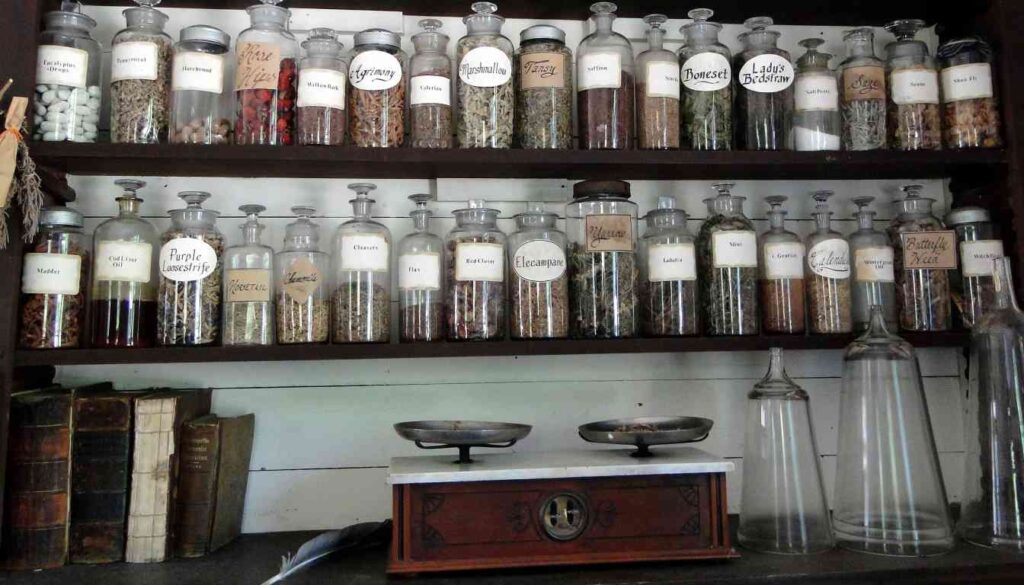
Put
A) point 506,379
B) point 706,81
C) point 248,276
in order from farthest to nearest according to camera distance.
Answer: point 506,379, point 706,81, point 248,276

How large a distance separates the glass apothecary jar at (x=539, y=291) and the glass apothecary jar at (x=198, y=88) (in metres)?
0.56

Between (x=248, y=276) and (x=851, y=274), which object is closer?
(x=248, y=276)

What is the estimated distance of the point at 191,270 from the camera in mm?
1241

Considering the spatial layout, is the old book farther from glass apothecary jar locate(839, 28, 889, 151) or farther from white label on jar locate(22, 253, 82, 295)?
glass apothecary jar locate(839, 28, 889, 151)

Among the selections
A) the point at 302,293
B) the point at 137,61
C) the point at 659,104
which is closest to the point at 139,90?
the point at 137,61

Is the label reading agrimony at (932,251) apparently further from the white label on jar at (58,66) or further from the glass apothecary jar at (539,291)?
the white label on jar at (58,66)

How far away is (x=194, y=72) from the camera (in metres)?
1.27

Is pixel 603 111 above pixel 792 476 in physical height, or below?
above

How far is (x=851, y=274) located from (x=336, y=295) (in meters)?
0.94

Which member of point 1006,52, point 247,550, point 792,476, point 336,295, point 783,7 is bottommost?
point 247,550

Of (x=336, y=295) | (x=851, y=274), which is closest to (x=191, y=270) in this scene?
(x=336, y=295)

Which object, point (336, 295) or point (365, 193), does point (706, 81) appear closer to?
point (365, 193)

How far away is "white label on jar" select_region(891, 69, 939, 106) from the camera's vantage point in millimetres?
1380

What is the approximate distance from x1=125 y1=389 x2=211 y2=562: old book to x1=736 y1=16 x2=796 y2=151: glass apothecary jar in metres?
1.10
